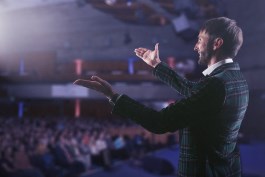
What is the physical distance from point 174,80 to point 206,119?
0.23 m

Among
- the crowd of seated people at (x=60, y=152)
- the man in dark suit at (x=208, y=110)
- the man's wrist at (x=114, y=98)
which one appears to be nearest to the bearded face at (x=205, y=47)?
the man in dark suit at (x=208, y=110)

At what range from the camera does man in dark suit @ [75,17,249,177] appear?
3.56 feet

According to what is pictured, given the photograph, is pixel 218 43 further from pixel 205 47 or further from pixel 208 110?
pixel 208 110

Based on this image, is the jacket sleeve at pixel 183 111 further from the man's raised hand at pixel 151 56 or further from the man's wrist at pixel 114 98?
the man's raised hand at pixel 151 56

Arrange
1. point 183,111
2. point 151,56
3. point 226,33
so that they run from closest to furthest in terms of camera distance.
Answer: point 183,111 < point 226,33 < point 151,56

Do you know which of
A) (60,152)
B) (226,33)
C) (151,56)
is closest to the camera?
(226,33)

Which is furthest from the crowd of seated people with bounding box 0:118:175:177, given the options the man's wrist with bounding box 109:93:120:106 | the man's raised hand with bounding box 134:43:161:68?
the man's wrist with bounding box 109:93:120:106

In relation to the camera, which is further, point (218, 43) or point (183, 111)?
point (218, 43)

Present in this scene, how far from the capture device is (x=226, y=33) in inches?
47.0

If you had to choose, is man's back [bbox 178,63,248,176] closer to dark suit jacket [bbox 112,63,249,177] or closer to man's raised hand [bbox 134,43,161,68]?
dark suit jacket [bbox 112,63,249,177]

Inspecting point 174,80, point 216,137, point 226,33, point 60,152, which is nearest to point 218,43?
point 226,33

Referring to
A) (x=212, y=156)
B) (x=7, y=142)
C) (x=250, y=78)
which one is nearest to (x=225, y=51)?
(x=212, y=156)

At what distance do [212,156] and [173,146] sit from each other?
957 centimetres

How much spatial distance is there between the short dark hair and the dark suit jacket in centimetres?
6
